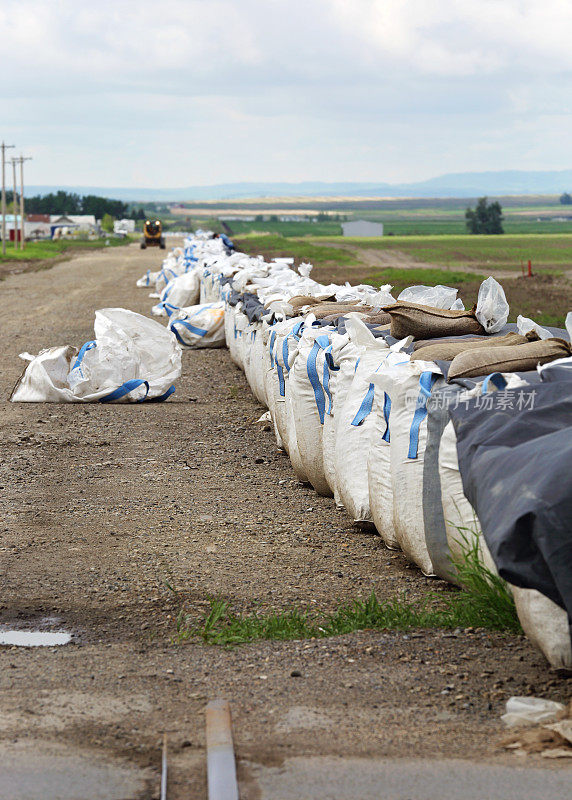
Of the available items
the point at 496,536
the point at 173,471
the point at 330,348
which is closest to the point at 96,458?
the point at 173,471

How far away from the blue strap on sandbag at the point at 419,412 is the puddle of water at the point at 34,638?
1647mm

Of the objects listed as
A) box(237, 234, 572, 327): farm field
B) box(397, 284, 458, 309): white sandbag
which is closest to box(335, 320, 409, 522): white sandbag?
box(397, 284, 458, 309): white sandbag

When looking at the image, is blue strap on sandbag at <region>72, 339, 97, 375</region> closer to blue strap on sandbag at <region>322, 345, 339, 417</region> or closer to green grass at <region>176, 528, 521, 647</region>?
blue strap on sandbag at <region>322, 345, 339, 417</region>

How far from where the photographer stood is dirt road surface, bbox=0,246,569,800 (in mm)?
3088

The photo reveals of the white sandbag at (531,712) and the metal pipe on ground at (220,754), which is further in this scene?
the white sandbag at (531,712)

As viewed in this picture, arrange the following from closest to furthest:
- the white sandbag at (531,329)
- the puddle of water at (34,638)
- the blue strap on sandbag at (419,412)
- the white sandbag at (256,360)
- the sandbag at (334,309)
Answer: the puddle of water at (34,638)
the blue strap on sandbag at (419,412)
the white sandbag at (531,329)
the sandbag at (334,309)
the white sandbag at (256,360)

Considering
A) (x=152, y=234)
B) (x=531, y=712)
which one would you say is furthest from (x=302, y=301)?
(x=152, y=234)

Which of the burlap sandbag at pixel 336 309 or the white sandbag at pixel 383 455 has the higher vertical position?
the burlap sandbag at pixel 336 309

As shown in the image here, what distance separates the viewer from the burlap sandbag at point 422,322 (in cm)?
635

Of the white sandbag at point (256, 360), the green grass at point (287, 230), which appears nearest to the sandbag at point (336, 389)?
the white sandbag at point (256, 360)

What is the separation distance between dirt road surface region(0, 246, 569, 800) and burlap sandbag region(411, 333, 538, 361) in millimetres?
1001

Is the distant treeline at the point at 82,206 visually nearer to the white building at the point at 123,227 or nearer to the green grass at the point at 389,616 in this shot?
the white building at the point at 123,227

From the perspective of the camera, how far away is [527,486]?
A: 3275 millimetres

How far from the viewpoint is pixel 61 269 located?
39562 mm
